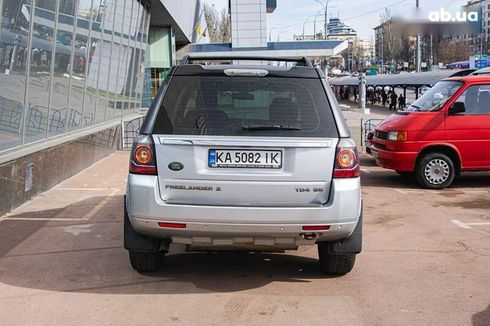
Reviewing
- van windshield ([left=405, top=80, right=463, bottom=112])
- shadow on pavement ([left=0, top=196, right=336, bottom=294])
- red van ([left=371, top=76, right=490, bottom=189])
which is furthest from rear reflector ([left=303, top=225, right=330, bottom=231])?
van windshield ([left=405, top=80, right=463, bottom=112])

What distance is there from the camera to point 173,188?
4.46 m

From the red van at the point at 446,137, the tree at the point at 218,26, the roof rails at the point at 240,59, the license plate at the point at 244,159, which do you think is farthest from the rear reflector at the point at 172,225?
the tree at the point at 218,26

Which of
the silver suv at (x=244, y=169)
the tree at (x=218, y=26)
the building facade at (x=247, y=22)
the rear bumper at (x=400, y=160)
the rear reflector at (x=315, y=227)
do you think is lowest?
the rear reflector at (x=315, y=227)

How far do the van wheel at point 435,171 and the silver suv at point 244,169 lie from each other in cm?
576

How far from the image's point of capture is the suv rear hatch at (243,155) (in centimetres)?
442

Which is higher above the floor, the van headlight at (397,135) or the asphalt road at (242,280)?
the van headlight at (397,135)

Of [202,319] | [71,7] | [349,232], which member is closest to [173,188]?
[202,319]

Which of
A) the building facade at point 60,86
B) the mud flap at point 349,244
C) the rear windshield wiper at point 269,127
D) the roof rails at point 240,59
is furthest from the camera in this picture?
the building facade at point 60,86

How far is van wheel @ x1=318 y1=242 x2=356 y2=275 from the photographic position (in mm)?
5062

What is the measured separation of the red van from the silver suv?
568 cm

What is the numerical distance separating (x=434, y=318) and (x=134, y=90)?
58.1 ft

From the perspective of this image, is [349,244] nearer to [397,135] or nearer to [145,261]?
[145,261]

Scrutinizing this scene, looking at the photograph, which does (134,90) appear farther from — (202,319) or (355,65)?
(355,65)

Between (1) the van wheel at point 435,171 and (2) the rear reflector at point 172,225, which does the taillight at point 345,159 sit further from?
(1) the van wheel at point 435,171
